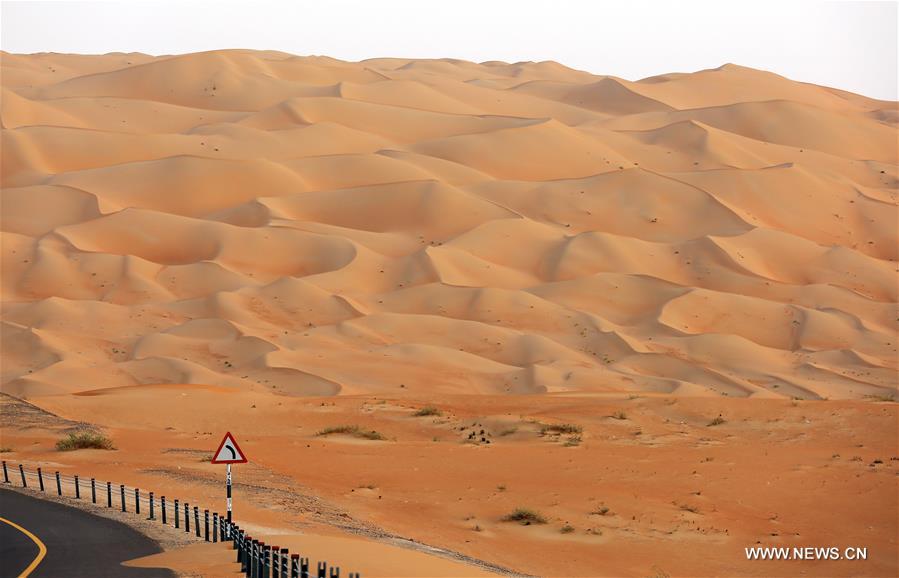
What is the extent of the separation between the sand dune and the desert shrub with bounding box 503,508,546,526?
2130 cm

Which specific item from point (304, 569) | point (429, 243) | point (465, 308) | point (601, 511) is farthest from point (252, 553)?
point (429, 243)

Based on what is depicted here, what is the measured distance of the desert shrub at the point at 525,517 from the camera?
80.9 ft

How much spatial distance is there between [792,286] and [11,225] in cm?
4280

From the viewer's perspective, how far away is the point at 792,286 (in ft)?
208

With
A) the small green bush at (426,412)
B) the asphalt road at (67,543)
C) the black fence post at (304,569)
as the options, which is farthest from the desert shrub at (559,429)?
the black fence post at (304,569)

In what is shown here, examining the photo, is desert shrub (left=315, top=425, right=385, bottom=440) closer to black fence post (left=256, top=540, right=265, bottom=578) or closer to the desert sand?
the desert sand

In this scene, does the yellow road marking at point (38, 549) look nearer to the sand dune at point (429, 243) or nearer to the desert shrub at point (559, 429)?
the desert shrub at point (559, 429)

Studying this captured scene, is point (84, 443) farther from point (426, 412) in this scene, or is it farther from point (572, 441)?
point (572, 441)

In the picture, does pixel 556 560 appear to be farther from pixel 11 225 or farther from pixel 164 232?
pixel 11 225

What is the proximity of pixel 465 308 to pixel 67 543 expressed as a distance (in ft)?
133

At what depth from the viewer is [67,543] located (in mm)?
17875

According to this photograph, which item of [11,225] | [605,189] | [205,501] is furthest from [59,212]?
[205,501]

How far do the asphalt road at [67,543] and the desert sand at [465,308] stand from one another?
39.7 inches

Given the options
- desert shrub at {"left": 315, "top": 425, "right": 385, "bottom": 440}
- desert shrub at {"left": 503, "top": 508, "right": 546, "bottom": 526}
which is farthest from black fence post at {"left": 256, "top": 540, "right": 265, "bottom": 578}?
desert shrub at {"left": 315, "top": 425, "right": 385, "bottom": 440}
